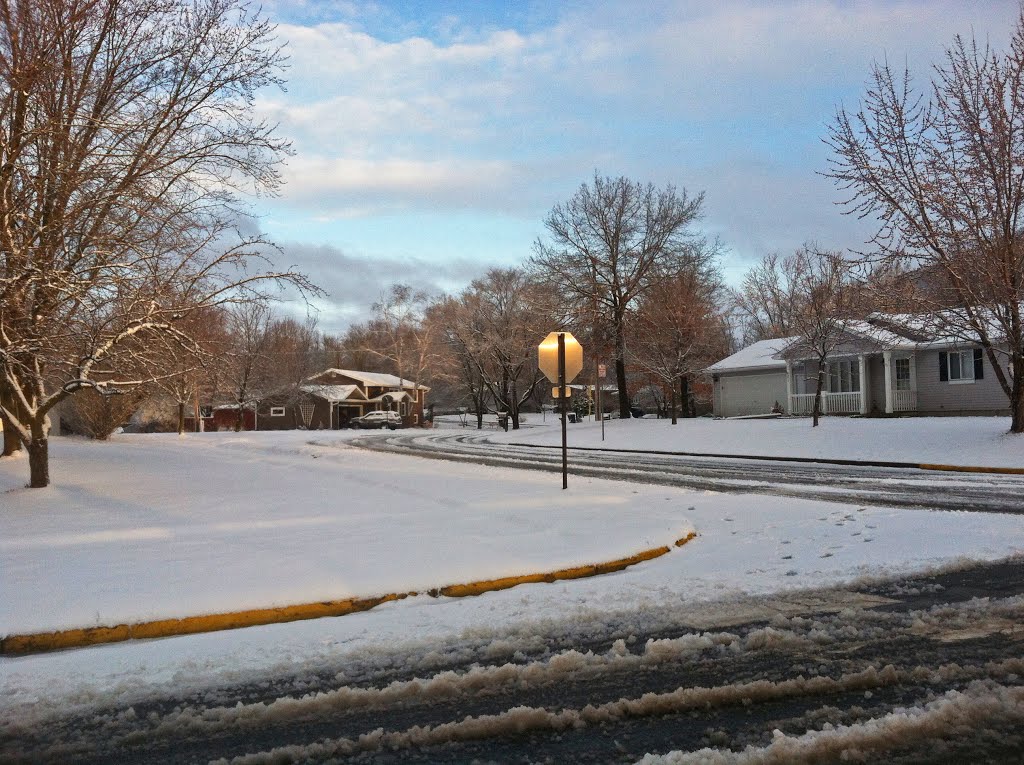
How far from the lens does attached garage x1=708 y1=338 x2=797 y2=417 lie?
4022 cm

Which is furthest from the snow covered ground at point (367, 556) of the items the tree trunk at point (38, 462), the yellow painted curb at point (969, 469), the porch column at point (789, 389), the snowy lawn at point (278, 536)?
the porch column at point (789, 389)

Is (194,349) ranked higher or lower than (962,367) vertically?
lower

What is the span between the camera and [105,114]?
11945 mm

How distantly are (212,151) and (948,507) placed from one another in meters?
12.9

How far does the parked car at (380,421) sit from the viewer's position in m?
60.1

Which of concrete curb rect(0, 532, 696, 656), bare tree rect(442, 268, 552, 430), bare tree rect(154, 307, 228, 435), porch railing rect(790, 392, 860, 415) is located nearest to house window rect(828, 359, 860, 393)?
porch railing rect(790, 392, 860, 415)

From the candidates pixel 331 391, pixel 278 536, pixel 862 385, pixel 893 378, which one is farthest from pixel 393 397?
pixel 278 536

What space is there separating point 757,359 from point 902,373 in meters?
9.95

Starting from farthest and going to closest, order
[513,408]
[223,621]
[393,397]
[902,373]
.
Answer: [393,397] → [513,408] → [902,373] → [223,621]

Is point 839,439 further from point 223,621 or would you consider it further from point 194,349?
point 223,621

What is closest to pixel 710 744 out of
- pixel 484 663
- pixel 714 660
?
pixel 714 660

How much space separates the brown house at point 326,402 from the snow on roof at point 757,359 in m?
28.6

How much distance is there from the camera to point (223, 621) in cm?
601

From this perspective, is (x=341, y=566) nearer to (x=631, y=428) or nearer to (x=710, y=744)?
(x=710, y=744)
